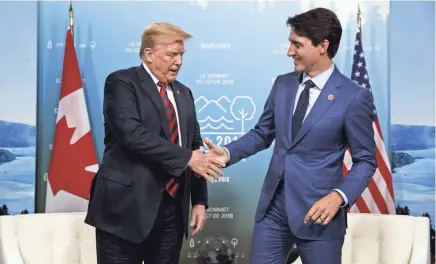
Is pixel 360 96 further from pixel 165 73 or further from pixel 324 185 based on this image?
pixel 165 73

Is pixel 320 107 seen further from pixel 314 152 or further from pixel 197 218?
pixel 197 218

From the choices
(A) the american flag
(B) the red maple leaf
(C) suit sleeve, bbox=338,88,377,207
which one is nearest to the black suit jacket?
(C) suit sleeve, bbox=338,88,377,207

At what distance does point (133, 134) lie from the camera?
2.71 metres

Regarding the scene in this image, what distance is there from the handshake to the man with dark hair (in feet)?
0.88

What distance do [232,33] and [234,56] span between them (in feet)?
0.56

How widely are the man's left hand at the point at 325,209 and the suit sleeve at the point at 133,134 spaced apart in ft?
2.07

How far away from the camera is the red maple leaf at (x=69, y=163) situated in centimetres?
428

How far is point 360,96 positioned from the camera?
266 cm

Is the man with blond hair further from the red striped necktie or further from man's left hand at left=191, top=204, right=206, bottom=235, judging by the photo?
man's left hand at left=191, top=204, right=206, bottom=235

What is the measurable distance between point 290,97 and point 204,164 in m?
0.50

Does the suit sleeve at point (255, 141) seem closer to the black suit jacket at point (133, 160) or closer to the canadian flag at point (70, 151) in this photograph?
the black suit jacket at point (133, 160)

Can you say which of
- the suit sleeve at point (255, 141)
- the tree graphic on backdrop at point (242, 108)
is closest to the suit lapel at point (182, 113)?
the suit sleeve at point (255, 141)

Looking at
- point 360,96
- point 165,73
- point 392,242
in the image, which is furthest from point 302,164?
point 392,242

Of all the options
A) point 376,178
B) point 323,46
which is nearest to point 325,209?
point 323,46
